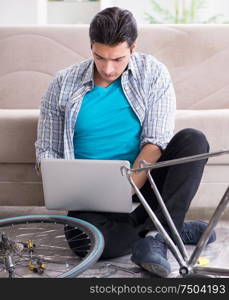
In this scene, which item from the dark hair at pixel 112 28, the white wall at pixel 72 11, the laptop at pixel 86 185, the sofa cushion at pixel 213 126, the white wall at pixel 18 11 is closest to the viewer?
the laptop at pixel 86 185

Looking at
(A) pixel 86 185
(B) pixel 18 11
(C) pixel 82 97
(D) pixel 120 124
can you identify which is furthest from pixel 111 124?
(B) pixel 18 11

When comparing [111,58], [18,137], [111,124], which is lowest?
[18,137]

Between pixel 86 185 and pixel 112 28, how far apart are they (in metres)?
0.53

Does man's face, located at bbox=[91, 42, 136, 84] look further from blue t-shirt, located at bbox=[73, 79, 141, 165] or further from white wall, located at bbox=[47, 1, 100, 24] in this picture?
white wall, located at bbox=[47, 1, 100, 24]

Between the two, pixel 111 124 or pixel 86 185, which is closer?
pixel 86 185

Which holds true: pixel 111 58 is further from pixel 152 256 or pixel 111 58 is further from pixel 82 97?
pixel 152 256

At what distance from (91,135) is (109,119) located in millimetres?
92

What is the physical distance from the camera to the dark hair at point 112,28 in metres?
1.92

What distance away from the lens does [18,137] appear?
2.49m

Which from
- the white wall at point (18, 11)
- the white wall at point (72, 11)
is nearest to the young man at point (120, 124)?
the white wall at point (18, 11)

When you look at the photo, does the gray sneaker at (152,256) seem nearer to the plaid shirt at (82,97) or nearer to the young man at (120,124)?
the young man at (120,124)

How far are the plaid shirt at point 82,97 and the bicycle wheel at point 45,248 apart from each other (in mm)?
333

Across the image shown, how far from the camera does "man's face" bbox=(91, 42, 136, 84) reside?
194 cm
